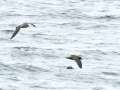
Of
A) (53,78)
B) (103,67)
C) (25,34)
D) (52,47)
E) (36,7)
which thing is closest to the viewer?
(53,78)

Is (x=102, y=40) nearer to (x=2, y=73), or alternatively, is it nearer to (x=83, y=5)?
(x=2, y=73)

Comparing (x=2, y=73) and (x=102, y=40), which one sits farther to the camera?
(x=102, y=40)

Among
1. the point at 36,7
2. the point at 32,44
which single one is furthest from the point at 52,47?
the point at 36,7

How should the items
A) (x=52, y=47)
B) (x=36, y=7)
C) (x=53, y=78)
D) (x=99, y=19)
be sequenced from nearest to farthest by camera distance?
(x=53, y=78) < (x=52, y=47) < (x=99, y=19) < (x=36, y=7)

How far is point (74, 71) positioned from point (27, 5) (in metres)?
14.6

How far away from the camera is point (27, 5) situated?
121 ft

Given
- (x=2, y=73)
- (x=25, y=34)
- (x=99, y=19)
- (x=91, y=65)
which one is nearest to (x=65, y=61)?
(x=91, y=65)

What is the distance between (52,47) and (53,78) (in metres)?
4.63

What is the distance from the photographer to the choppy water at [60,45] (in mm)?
21484

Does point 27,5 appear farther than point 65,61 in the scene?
Yes

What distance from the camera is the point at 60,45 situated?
2662cm

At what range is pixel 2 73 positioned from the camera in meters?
22.2

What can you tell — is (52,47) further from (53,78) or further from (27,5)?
(27,5)

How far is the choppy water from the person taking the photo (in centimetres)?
2148
